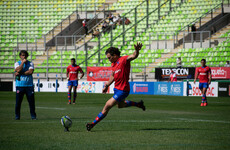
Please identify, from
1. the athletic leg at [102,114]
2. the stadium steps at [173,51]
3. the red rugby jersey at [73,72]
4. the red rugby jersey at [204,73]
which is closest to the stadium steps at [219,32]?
the stadium steps at [173,51]

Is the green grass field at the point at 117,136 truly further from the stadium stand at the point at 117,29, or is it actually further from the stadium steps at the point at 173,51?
the stadium steps at the point at 173,51

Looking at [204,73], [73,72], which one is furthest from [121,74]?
[73,72]

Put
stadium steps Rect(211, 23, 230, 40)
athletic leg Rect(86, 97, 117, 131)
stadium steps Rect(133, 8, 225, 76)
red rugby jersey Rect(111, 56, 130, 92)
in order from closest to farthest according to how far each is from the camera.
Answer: athletic leg Rect(86, 97, 117, 131) < red rugby jersey Rect(111, 56, 130, 92) < stadium steps Rect(133, 8, 225, 76) < stadium steps Rect(211, 23, 230, 40)

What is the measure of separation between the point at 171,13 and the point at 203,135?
114 feet

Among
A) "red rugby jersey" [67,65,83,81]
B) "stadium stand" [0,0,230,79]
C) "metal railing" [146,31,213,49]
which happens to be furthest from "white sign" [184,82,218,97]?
"red rugby jersey" [67,65,83,81]

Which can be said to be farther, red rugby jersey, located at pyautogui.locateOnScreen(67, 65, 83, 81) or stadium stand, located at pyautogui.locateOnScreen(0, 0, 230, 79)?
stadium stand, located at pyautogui.locateOnScreen(0, 0, 230, 79)

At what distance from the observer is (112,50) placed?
1041cm

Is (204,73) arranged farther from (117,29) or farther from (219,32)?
(117,29)

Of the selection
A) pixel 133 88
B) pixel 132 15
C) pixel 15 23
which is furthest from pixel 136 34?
pixel 15 23

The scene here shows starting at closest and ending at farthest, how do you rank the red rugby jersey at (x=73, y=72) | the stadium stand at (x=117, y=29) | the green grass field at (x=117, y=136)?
the green grass field at (x=117, y=136)
the red rugby jersey at (x=73, y=72)
the stadium stand at (x=117, y=29)

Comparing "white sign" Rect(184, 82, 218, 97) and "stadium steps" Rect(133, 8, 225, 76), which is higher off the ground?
"stadium steps" Rect(133, 8, 225, 76)

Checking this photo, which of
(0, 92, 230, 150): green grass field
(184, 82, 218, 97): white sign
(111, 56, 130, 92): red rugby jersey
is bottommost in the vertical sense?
(0, 92, 230, 150): green grass field

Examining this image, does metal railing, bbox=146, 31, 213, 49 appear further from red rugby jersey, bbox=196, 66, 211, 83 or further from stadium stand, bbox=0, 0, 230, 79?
red rugby jersey, bbox=196, 66, 211, 83

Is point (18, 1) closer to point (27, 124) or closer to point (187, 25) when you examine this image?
point (187, 25)
